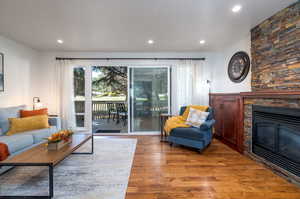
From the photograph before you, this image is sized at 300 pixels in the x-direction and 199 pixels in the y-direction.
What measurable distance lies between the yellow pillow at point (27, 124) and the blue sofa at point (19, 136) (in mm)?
109

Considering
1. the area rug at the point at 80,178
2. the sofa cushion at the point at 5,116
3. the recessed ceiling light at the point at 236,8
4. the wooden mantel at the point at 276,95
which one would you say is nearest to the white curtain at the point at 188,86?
the wooden mantel at the point at 276,95

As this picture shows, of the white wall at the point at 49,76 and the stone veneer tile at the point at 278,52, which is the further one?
the white wall at the point at 49,76

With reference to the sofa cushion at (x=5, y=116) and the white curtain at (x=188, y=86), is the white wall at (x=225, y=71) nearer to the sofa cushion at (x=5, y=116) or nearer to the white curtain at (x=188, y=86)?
the white curtain at (x=188, y=86)

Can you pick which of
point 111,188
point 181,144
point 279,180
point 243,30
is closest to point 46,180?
point 111,188

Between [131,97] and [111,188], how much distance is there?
277 cm

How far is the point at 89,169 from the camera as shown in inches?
91.7

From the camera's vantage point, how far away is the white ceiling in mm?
2088

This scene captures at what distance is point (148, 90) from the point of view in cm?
439

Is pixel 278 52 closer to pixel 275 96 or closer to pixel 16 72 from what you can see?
pixel 275 96

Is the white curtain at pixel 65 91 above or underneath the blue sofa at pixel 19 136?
above

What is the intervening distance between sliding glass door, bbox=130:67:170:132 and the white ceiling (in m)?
0.85

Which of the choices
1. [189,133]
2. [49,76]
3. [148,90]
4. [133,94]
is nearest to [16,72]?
[49,76]

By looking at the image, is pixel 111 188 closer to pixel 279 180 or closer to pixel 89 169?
pixel 89 169

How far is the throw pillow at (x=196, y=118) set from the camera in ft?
10.8
